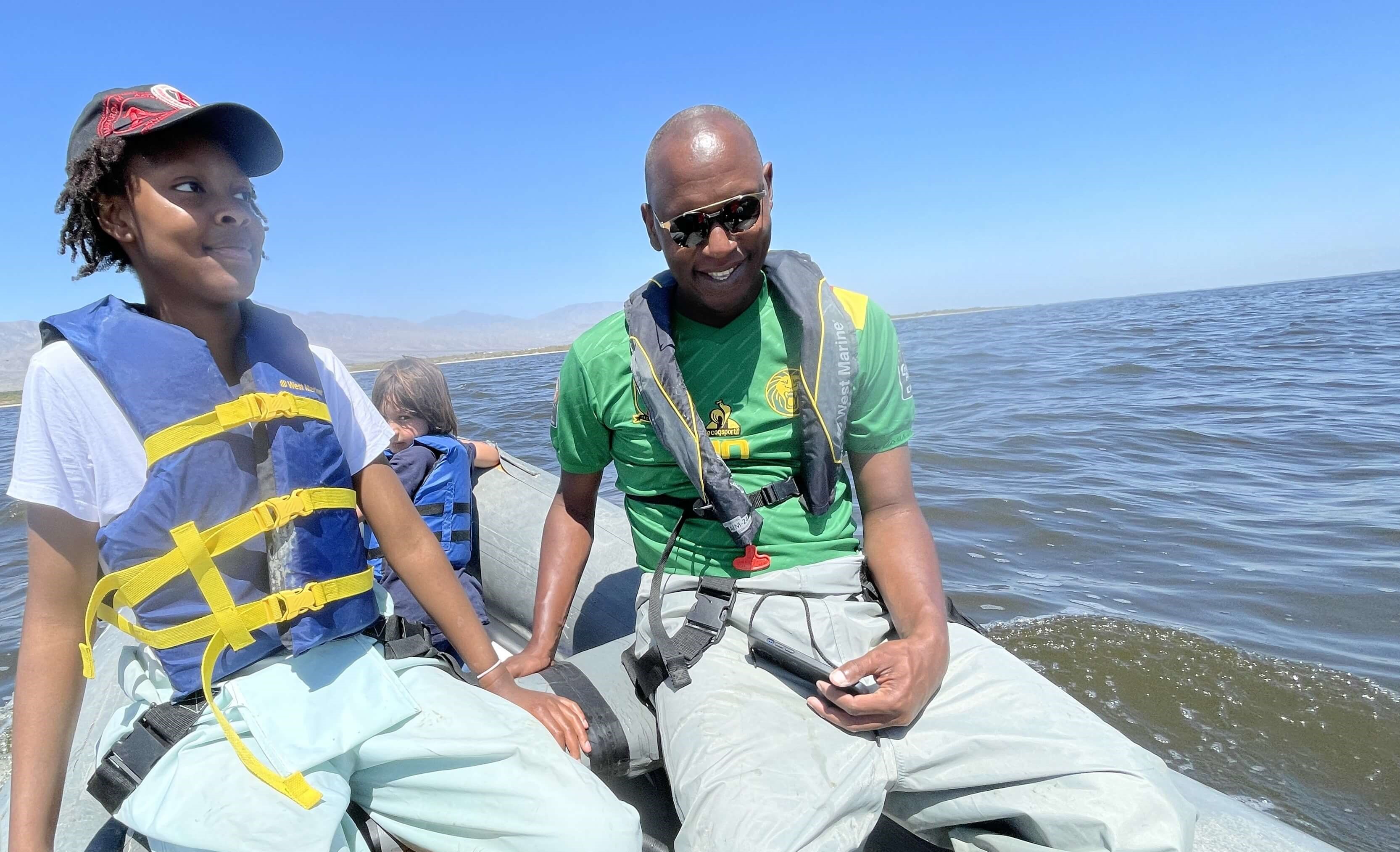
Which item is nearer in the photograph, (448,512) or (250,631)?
(250,631)

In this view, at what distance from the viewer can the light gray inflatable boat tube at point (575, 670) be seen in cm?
160

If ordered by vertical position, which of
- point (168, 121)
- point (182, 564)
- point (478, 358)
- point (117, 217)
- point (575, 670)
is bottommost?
point (478, 358)

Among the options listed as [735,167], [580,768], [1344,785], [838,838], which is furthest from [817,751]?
[1344,785]

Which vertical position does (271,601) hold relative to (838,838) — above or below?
→ above

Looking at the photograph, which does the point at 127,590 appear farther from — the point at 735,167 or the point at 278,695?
the point at 735,167

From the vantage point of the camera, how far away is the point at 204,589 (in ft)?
4.70

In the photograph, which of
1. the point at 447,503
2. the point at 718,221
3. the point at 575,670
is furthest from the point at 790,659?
the point at 447,503

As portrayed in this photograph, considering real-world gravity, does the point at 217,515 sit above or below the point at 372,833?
above

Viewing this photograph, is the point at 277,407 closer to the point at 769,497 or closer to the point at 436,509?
the point at 769,497

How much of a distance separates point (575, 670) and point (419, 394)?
5.44 ft

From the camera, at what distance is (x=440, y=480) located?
296 centimetres

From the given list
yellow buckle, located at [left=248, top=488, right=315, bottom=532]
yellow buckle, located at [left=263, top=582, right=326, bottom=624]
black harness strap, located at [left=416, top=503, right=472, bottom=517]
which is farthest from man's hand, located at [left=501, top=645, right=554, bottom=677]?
black harness strap, located at [left=416, top=503, right=472, bottom=517]

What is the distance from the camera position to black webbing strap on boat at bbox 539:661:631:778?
5.77ft

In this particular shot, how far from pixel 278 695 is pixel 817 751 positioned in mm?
1017
